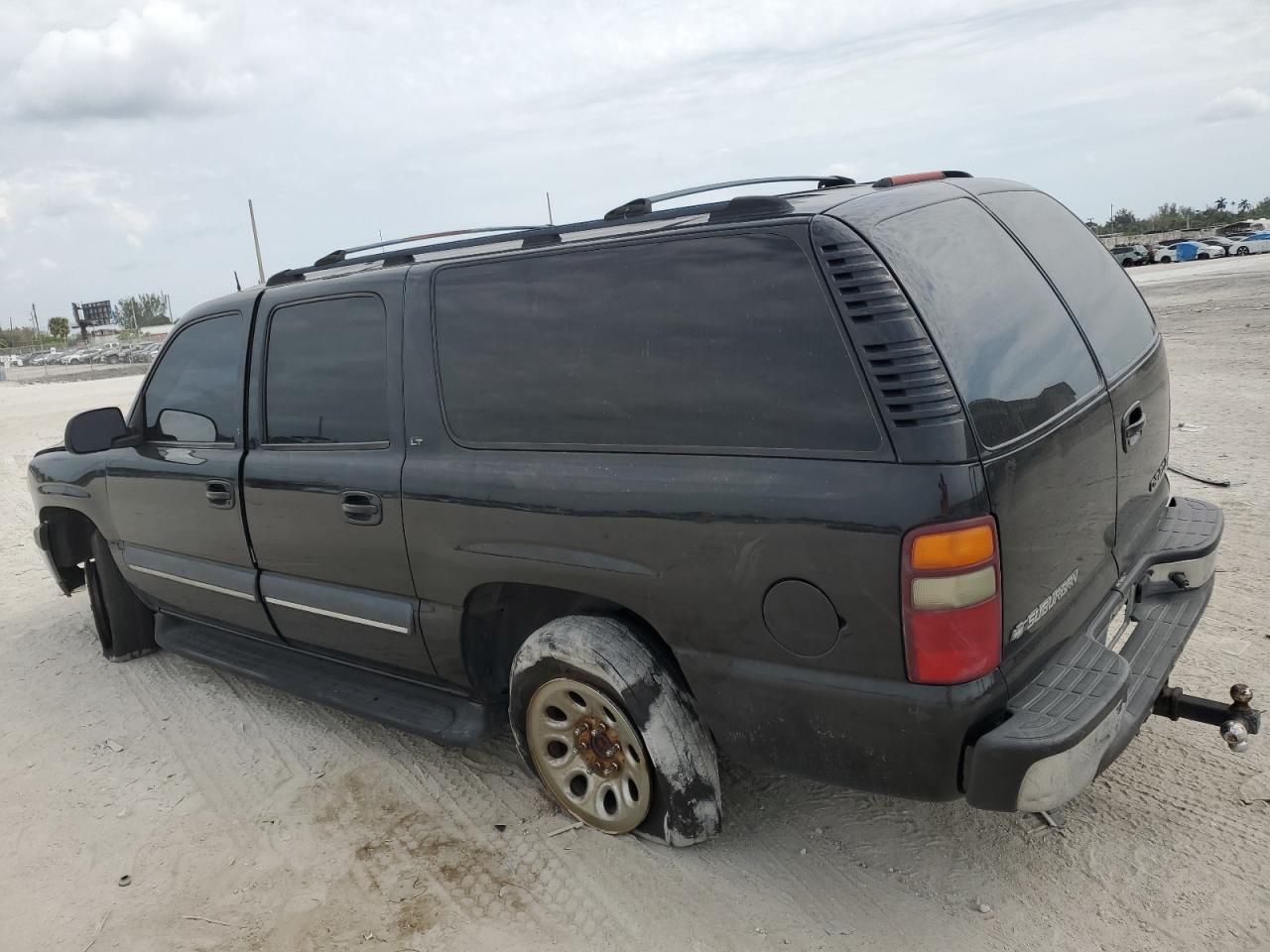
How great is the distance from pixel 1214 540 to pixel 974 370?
1588mm

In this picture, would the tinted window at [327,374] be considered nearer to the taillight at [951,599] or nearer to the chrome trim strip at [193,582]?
the chrome trim strip at [193,582]

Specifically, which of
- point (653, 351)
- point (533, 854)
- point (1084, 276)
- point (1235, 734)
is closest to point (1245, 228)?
point (1084, 276)

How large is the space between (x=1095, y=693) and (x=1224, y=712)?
58 centimetres

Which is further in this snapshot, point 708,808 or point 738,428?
point 708,808

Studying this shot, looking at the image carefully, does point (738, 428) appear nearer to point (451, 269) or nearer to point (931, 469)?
point (931, 469)

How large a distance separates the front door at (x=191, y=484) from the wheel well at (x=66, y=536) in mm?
740

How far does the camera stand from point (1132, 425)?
3.05 meters

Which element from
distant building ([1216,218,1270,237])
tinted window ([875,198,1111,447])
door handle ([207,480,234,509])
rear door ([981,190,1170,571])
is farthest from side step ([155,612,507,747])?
distant building ([1216,218,1270,237])

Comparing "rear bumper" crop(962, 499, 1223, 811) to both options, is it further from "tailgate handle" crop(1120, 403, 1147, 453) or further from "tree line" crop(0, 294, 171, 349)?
"tree line" crop(0, 294, 171, 349)

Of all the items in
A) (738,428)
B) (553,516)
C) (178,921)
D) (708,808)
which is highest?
(738,428)

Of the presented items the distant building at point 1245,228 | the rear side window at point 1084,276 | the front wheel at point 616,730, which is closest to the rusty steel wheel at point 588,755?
the front wheel at point 616,730

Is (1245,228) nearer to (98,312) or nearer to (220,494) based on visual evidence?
(220,494)

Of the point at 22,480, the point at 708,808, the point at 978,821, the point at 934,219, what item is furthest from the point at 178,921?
the point at 22,480

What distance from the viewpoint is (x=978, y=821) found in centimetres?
306
